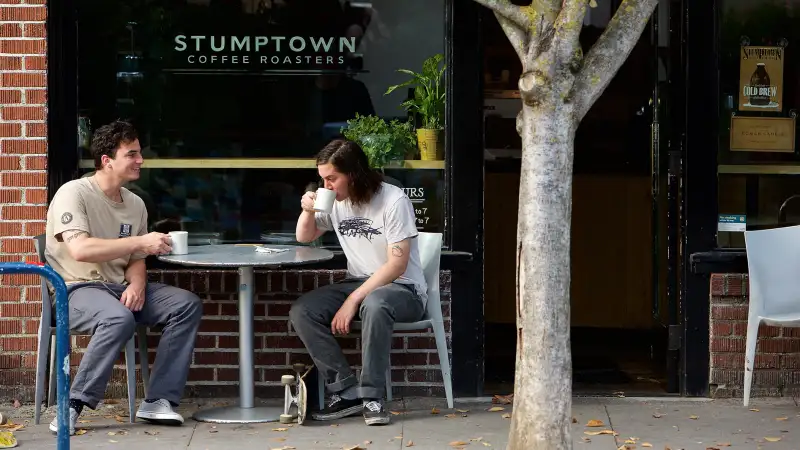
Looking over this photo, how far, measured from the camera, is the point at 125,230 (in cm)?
626

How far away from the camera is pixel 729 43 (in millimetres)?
6770

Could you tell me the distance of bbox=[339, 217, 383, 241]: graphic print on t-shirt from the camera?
20.7 feet

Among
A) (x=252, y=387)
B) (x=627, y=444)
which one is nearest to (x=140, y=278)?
(x=252, y=387)

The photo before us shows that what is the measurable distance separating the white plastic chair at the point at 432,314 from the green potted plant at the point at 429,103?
0.53 meters

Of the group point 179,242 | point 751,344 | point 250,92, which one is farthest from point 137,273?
point 751,344

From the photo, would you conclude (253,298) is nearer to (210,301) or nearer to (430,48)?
(210,301)

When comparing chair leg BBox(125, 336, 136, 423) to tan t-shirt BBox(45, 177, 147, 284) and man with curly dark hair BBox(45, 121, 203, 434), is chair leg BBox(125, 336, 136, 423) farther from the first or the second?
tan t-shirt BBox(45, 177, 147, 284)

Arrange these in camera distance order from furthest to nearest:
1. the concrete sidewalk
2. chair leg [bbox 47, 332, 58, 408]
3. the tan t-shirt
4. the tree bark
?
chair leg [bbox 47, 332, 58, 408] < the tan t-shirt < the concrete sidewalk < the tree bark

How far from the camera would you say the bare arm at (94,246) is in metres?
5.96

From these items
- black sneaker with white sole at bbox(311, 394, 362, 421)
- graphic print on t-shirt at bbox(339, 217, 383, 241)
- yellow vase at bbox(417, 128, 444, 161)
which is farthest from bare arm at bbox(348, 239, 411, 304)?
yellow vase at bbox(417, 128, 444, 161)

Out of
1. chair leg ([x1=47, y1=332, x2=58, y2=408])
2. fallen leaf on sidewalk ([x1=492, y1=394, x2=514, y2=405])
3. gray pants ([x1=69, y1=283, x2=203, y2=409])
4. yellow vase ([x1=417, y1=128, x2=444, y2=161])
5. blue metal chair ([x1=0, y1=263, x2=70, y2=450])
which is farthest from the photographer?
yellow vase ([x1=417, y1=128, x2=444, y2=161])

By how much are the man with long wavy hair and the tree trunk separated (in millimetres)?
1199

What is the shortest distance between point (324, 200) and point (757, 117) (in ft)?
8.37

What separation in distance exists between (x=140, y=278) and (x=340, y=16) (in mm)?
1838
